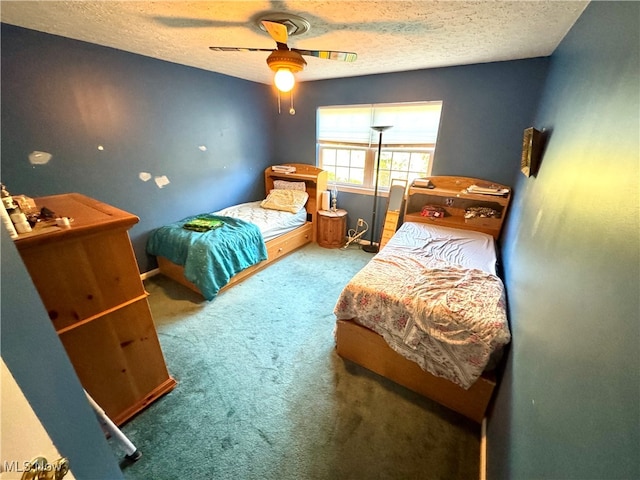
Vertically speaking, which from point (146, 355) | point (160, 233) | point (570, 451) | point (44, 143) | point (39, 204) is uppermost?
point (44, 143)

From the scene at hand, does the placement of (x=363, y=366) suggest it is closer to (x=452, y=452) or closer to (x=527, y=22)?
(x=452, y=452)

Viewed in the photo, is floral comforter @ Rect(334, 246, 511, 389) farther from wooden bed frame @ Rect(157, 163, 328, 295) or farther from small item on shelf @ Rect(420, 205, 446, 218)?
wooden bed frame @ Rect(157, 163, 328, 295)

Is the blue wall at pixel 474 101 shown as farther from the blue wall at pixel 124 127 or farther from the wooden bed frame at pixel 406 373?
the wooden bed frame at pixel 406 373

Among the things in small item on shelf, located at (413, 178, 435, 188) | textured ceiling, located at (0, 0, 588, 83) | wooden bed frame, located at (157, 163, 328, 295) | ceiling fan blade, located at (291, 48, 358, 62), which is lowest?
wooden bed frame, located at (157, 163, 328, 295)

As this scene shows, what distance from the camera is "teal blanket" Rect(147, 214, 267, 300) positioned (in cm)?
245

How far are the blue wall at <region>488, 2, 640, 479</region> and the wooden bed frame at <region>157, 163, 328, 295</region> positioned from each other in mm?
2504

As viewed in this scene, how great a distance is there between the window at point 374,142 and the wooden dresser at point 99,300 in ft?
9.29

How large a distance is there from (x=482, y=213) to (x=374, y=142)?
1.61m

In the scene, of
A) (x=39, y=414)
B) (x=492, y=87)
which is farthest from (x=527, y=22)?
(x=39, y=414)

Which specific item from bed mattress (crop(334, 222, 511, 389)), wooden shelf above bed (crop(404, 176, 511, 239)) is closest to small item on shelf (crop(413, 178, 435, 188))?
wooden shelf above bed (crop(404, 176, 511, 239))

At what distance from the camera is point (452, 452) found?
136 cm

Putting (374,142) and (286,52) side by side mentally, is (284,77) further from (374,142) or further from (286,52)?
(374,142)

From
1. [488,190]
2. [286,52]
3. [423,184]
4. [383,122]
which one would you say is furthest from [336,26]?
[488,190]

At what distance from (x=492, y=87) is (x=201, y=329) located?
3.65 meters
